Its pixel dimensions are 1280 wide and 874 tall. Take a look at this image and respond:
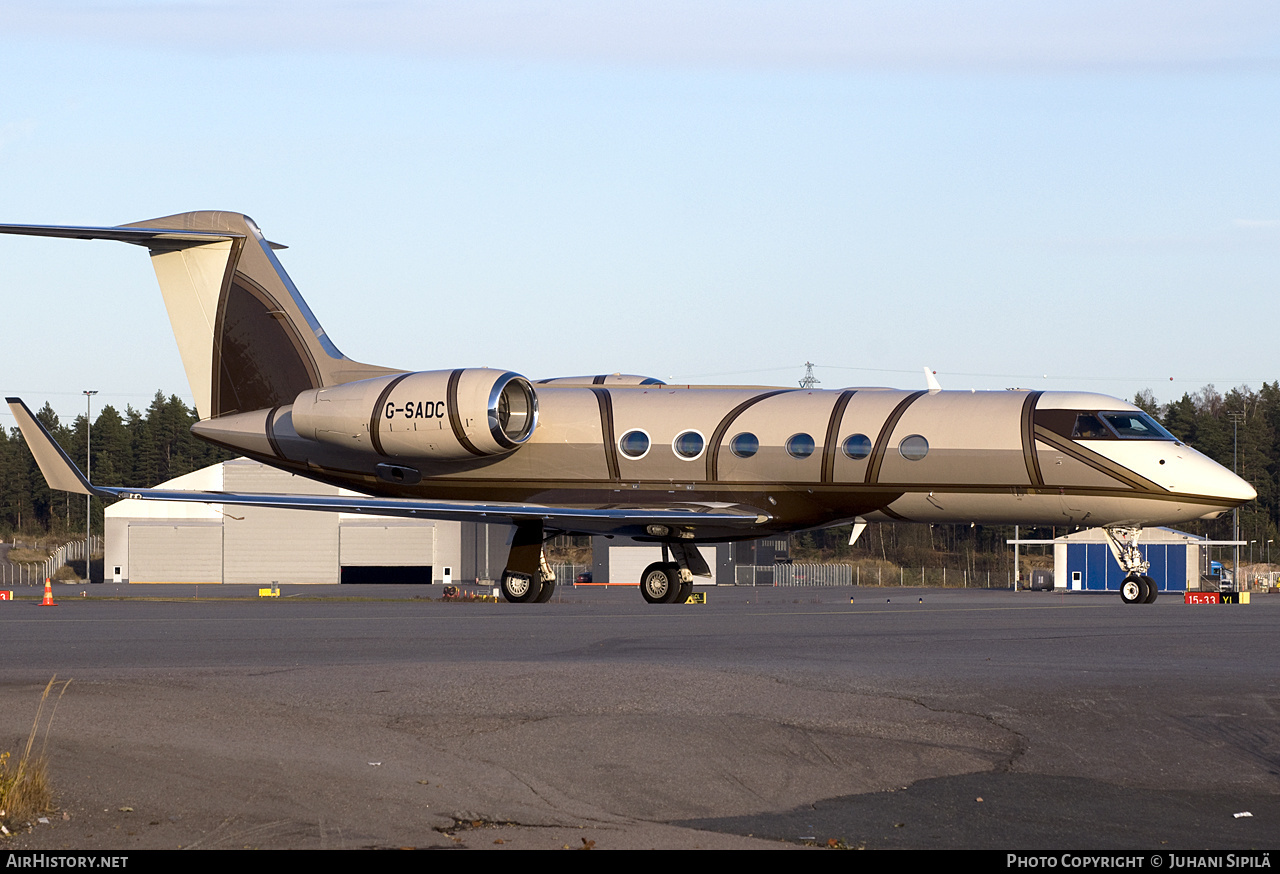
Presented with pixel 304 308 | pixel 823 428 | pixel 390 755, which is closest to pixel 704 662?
pixel 390 755

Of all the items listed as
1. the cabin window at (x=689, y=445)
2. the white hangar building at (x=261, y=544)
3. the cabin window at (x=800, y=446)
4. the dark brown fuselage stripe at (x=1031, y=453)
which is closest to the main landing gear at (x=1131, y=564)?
the dark brown fuselage stripe at (x=1031, y=453)

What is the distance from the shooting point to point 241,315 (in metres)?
30.4

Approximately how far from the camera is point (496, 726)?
10.5 metres

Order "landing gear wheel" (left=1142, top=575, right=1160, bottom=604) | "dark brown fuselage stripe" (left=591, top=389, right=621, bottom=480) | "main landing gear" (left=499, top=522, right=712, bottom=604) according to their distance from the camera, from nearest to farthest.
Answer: "landing gear wheel" (left=1142, top=575, right=1160, bottom=604) < "dark brown fuselage stripe" (left=591, top=389, right=621, bottom=480) < "main landing gear" (left=499, top=522, right=712, bottom=604)

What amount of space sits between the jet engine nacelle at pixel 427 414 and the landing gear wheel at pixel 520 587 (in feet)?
8.53

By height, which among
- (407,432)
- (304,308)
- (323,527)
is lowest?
(323,527)

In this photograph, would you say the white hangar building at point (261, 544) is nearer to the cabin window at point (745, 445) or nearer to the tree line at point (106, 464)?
the cabin window at point (745, 445)

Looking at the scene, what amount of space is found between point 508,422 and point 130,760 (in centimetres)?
1953

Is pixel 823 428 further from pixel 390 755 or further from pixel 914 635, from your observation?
pixel 390 755

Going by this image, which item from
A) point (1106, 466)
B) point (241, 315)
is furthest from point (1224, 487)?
point (241, 315)

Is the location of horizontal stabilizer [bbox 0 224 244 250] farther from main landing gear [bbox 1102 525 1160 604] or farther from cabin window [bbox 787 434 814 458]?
main landing gear [bbox 1102 525 1160 604]

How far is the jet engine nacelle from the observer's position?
26.9 m

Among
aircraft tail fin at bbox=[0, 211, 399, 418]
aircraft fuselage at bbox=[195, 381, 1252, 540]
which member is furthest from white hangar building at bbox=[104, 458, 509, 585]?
aircraft fuselage at bbox=[195, 381, 1252, 540]

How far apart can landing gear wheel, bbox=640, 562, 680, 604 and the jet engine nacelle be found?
3793 mm
